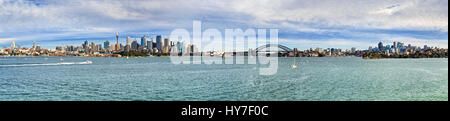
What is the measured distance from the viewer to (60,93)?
54.0 feet
